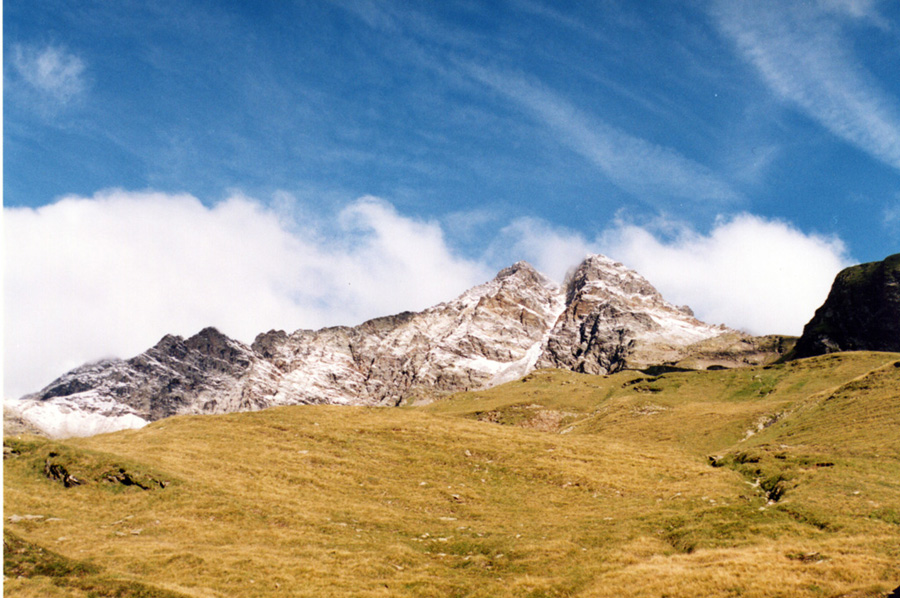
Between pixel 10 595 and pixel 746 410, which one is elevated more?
pixel 746 410

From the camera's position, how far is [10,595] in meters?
24.3

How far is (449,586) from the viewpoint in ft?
99.2

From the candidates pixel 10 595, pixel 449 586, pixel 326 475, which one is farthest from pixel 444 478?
pixel 10 595

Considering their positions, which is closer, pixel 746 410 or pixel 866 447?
pixel 866 447

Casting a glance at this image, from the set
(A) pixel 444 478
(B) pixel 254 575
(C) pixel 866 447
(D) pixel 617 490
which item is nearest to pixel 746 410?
(C) pixel 866 447

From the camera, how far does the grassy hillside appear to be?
28641 millimetres

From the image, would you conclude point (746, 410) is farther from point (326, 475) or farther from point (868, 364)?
point (326, 475)

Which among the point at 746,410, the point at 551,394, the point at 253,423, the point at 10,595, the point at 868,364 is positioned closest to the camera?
the point at 10,595

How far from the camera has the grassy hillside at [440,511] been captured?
94.0 feet

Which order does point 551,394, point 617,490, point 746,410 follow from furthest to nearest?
point 551,394
point 746,410
point 617,490

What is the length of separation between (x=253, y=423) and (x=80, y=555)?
1516 inches

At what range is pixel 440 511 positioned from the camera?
45.2m

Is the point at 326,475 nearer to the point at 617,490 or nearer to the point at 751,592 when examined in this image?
the point at 617,490

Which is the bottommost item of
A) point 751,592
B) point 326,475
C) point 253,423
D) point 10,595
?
point 751,592
